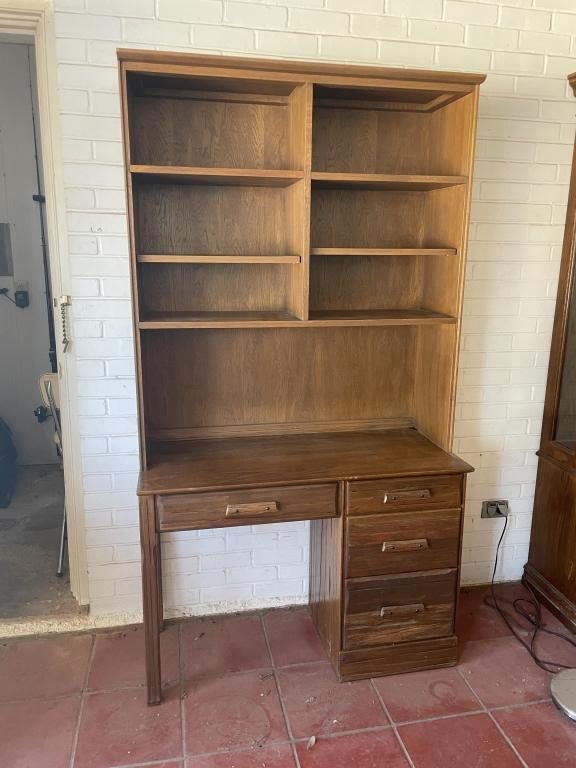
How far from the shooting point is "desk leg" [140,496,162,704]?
1932 mm

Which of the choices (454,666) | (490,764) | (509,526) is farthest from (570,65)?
(490,764)

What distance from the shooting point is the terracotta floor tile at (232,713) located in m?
1.92

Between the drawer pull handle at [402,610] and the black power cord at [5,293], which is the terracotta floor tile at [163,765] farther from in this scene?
the black power cord at [5,293]

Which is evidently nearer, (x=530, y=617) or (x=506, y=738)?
(x=506, y=738)

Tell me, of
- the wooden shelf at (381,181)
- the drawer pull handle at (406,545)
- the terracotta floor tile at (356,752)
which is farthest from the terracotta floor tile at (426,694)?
the wooden shelf at (381,181)

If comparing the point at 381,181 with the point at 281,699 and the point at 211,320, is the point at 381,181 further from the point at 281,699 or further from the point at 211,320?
the point at 281,699

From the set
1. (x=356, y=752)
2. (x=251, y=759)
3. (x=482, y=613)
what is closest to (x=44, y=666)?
(x=251, y=759)

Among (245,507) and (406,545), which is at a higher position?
(245,507)

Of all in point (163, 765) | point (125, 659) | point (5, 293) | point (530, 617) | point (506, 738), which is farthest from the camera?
point (5, 293)

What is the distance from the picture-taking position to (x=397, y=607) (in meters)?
2.15

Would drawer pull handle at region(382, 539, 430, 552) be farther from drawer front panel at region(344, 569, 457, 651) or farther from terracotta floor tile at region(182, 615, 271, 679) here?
terracotta floor tile at region(182, 615, 271, 679)

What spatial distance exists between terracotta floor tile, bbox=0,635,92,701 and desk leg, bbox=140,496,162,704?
0.31 m

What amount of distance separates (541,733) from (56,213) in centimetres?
240

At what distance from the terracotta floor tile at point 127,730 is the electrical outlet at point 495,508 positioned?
1485mm
